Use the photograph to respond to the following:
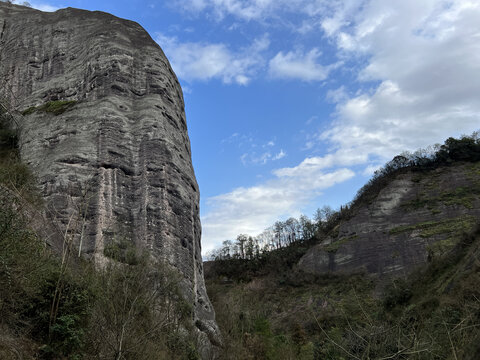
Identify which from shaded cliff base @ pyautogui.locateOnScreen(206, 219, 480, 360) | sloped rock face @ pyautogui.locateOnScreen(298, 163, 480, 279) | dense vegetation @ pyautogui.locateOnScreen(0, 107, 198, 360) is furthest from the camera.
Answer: sloped rock face @ pyautogui.locateOnScreen(298, 163, 480, 279)

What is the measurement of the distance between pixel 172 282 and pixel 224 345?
6203mm

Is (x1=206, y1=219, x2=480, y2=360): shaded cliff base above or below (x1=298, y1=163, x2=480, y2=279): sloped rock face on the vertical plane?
below

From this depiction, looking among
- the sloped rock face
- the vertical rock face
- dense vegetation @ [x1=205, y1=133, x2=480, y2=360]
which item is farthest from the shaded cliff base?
the vertical rock face

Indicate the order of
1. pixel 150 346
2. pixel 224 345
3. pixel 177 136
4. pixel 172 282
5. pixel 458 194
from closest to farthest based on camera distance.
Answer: pixel 150 346
pixel 172 282
pixel 224 345
pixel 177 136
pixel 458 194

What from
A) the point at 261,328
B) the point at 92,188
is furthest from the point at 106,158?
the point at 261,328

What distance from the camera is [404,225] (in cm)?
4256

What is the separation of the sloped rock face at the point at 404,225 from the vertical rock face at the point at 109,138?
78.5ft

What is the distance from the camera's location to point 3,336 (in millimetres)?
8250

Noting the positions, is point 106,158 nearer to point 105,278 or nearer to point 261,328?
point 105,278

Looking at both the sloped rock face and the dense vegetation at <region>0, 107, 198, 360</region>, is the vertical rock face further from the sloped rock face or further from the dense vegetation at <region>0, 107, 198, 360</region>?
the sloped rock face

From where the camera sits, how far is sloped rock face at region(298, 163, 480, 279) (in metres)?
38.3

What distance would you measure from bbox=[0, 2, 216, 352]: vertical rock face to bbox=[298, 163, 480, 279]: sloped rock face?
942 inches

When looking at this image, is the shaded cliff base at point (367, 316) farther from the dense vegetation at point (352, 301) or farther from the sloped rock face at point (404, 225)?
the sloped rock face at point (404, 225)

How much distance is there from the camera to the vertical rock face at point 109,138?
16.7m
